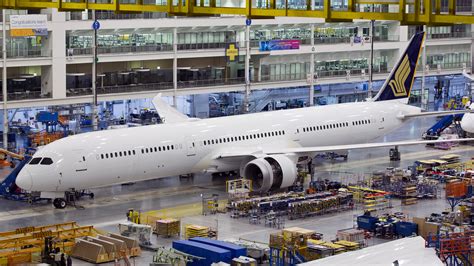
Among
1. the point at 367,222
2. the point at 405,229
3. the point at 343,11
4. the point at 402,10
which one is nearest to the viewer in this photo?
the point at 402,10

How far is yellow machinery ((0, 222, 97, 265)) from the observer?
Result: 39.8 m

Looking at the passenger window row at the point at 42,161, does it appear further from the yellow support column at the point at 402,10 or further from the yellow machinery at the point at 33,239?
the yellow support column at the point at 402,10

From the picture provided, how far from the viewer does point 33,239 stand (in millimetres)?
41312

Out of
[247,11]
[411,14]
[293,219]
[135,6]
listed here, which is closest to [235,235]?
[293,219]

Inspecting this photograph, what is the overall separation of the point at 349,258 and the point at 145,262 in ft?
38.4

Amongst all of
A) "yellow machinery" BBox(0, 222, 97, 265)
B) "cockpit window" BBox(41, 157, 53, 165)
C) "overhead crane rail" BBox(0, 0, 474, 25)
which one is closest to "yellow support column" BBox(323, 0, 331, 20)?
"overhead crane rail" BBox(0, 0, 474, 25)

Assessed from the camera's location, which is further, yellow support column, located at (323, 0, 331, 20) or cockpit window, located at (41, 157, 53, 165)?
cockpit window, located at (41, 157, 53, 165)

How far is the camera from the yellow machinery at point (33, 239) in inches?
1567

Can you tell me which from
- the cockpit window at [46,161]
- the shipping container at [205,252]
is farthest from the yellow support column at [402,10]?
the cockpit window at [46,161]

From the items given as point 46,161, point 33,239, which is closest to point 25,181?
point 46,161

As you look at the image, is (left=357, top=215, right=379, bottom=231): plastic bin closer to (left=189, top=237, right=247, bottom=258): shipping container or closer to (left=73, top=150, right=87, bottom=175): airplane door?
(left=189, top=237, right=247, bottom=258): shipping container

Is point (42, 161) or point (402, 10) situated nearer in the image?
point (402, 10)

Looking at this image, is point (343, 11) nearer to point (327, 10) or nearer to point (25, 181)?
point (327, 10)

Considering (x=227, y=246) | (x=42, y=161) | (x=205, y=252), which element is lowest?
(x=205, y=252)
